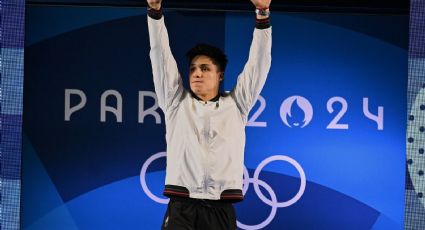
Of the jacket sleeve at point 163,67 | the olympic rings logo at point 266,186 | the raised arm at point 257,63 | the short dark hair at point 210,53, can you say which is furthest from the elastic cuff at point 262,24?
the olympic rings logo at point 266,186

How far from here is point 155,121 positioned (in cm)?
568

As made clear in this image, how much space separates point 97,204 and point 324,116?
1.84 meters

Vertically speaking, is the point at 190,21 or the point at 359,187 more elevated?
the point at 190,21

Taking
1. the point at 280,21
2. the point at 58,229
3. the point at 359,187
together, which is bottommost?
the point at 58,229

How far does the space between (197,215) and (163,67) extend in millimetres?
876

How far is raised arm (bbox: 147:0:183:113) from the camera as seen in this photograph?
425 centimetres

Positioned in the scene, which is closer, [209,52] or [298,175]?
[209,52]

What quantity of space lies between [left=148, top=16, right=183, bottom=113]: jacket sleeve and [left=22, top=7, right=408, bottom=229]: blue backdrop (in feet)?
4.06

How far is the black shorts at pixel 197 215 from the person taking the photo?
4230 mm

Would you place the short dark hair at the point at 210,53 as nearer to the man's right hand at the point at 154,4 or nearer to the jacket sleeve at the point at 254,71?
the jacket sleeve at the point at 254,71

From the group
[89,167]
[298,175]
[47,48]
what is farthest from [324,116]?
[47,48]

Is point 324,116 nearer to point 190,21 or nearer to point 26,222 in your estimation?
point 190,21

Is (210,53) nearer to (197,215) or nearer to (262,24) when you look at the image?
(262,24)

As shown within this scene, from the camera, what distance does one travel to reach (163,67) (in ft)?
14.3
